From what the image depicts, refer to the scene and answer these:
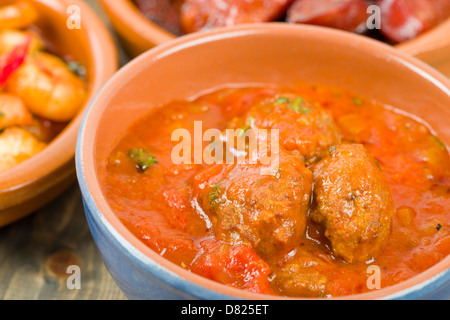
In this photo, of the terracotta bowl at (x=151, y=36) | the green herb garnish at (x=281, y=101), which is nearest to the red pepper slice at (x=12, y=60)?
the terracotta bowl at (x=151, y=36)

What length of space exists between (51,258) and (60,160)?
0.47 meters

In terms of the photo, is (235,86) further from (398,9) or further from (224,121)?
(398,9)

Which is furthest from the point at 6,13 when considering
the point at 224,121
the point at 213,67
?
the point at 224,121

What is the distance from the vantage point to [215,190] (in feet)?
6.63

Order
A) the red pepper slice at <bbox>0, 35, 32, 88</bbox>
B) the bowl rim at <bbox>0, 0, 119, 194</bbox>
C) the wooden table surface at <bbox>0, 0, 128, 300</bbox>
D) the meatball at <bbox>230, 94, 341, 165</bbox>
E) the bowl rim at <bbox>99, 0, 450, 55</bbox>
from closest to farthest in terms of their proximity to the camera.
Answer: the meatball at <bbox>230, 94, 341, 165</bbox> → the bowl rim at <bbox>0, 0, 119, 194</bbox> → the wooden table surface at <bbox>0, 0, 128, 300</bbox> → the red pepper slice at <bbox>0, 35, 32, 88</bbox> → the bowl rim at <bbox>99, 0, 450, 55</bbox>

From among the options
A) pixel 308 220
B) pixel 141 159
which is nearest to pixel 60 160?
pixel 141 159

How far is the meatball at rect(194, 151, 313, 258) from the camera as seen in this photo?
1905 mm

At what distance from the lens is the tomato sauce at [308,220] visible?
6.16 feet

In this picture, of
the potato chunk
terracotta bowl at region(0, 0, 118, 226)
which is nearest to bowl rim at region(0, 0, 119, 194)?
terracotta bowl at region(0, 0, 118, 226)

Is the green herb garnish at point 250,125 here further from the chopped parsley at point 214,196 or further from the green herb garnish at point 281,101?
the chopped parsley at point 214,196

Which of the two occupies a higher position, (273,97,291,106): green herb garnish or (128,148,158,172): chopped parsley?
(273,97,291,106): green herb garnish

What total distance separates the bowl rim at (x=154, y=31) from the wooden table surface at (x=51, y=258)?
3.17 ft

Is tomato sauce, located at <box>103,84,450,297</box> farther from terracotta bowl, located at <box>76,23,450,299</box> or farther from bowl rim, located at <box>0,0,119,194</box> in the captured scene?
bowl rim, located at <box>0,0,119,194</box>

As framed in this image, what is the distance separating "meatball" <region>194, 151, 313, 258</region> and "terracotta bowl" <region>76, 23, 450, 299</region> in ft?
1.32
